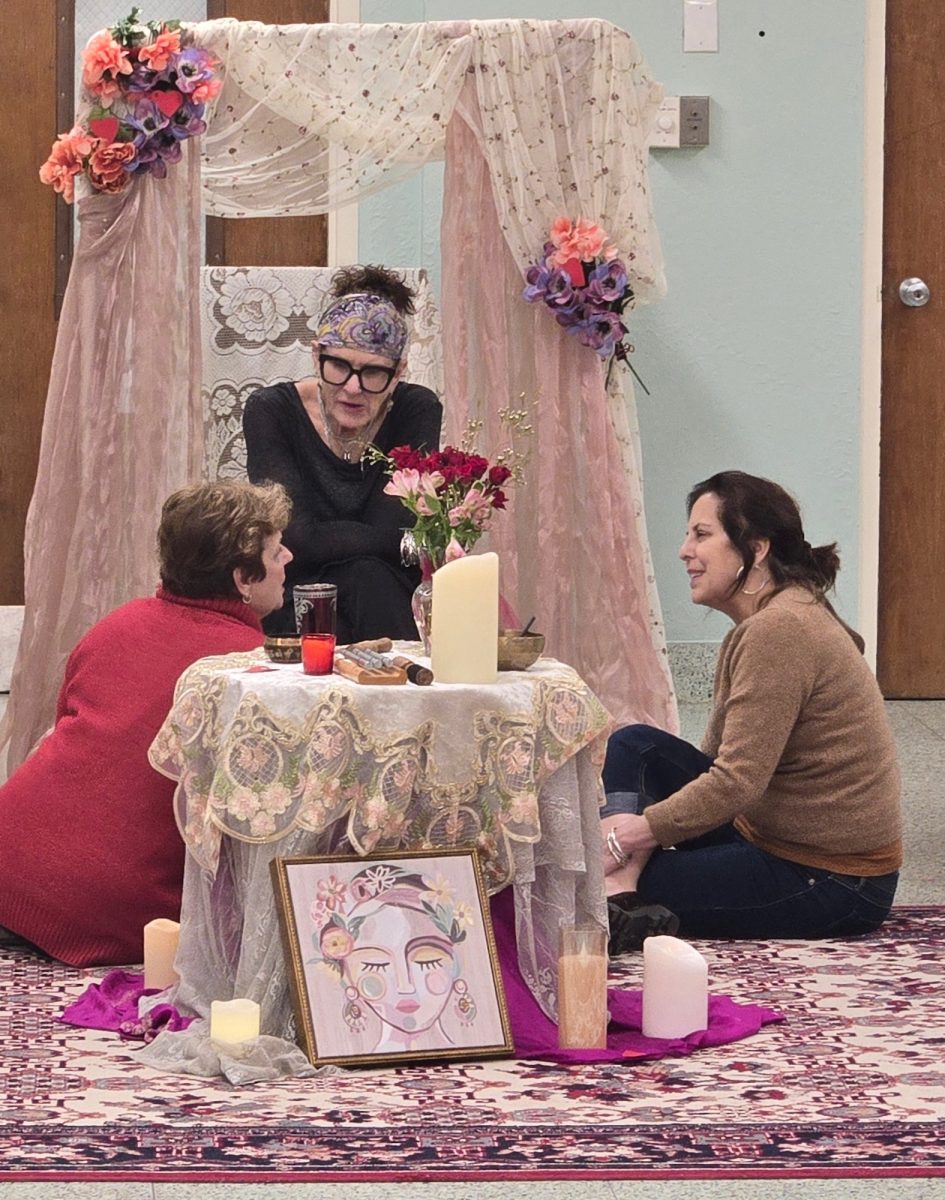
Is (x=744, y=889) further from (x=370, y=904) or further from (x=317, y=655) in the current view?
(x=317, y=655)

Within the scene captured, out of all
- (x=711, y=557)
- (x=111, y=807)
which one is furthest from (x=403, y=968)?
(x=711, y=557)

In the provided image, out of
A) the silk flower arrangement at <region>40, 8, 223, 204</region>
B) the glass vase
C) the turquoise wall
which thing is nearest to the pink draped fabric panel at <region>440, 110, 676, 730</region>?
the silk flower arrangement at <region>40, 8, 223, 204</region>

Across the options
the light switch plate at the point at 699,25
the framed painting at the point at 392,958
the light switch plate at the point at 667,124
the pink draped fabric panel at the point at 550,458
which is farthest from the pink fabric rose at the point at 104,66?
the framed painting at the point at 392,958

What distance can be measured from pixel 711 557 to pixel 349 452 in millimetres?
1088

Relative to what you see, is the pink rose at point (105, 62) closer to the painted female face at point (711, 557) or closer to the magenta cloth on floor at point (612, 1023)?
the painted female face at point (711, 557)

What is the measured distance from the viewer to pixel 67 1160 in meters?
2.30

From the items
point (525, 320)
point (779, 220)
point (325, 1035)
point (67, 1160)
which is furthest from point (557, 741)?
point (779, 220)

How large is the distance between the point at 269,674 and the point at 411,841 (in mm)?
301

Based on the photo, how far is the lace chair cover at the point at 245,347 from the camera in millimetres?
4957

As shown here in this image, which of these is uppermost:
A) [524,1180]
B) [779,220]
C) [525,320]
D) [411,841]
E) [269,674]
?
[779,220]

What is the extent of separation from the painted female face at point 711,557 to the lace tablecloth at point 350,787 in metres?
0.58

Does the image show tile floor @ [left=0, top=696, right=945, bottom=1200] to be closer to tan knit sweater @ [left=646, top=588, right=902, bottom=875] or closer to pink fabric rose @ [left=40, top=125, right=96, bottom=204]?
tan knit sweater @ [left=646, top=588, right=902, bottom=875]

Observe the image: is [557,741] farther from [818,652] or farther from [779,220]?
[779,220]

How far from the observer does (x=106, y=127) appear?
437 centimetres
